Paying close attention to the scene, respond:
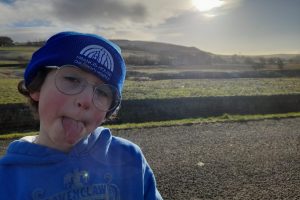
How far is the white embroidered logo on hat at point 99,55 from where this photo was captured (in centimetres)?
162

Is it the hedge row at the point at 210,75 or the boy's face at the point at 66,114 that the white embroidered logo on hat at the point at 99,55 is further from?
the hedge row at the point at 210,75

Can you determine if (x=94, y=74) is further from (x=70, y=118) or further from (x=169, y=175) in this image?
(x=169, y=175)

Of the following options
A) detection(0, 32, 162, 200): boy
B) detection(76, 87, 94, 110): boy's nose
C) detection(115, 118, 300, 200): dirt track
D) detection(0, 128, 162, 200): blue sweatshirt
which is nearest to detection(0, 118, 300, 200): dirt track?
detection(115, 118, 300, 200): dirt track

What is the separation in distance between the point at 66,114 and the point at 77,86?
137 millimetres

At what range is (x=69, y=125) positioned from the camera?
4.94 feet

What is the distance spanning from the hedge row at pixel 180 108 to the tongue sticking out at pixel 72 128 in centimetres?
1157

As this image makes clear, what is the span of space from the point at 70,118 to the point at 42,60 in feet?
1.01

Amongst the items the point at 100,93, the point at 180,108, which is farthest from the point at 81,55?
the point at 180,108

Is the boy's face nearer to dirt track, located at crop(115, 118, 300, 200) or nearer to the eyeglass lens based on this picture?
the eyeglass lens

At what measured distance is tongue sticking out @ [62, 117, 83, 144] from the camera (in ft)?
4.91

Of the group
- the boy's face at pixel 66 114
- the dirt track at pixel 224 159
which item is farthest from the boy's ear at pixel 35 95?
the dirt track at pixel 224 159

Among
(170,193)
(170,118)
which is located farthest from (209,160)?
(170,118)

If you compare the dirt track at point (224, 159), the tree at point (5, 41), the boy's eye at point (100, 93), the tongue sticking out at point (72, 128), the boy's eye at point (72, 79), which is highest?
the tree at point (5, 41)

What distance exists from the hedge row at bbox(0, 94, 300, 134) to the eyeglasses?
37.7ft
